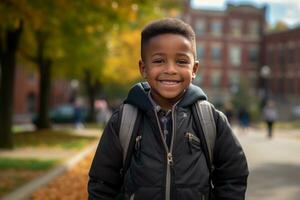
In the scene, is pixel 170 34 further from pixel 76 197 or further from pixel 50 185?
pixel 50 185

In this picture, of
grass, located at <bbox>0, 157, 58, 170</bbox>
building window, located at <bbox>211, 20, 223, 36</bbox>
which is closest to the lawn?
grass, located at <bbox>0, 157, 58, 170</bbox>

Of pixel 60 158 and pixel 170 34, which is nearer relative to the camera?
pixel 170 34

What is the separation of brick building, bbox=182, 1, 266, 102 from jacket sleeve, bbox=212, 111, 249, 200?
2540 inches

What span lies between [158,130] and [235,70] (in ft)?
216

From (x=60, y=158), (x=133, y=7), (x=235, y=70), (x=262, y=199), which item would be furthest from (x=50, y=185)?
(x=235, y=70)

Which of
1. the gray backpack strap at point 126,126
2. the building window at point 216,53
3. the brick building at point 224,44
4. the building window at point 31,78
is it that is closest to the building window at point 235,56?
the brick building at point 224,44

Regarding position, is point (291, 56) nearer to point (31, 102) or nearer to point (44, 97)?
point (31, 102)

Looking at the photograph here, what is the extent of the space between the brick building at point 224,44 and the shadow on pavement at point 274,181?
54389 millimetres

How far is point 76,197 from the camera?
26.2ft

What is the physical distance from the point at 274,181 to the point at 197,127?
317 inches

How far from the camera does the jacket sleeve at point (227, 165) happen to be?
2879 mm

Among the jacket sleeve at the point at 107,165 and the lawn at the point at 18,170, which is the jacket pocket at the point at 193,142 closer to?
the jacket sleeve at the point at 107,165

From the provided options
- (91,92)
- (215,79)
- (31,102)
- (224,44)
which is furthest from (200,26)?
(91,92)

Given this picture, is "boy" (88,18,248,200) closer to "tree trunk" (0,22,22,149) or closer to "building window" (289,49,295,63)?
"tree trunk" (0,22,22,149)
